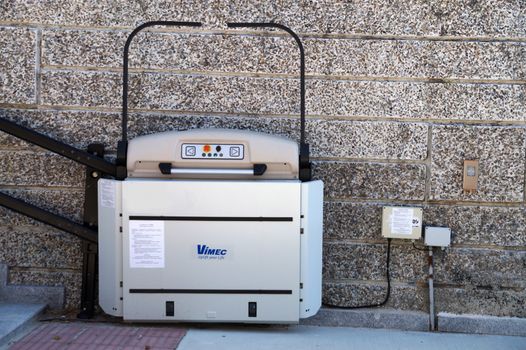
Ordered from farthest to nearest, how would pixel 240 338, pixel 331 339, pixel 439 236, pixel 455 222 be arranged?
pixel 455 222
pixel 439 236
pixel 331 339
pixel 240 338

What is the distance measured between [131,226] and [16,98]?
1500 millimetres

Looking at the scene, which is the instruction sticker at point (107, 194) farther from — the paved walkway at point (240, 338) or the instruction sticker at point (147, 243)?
the paved walkway at point (240, 338)

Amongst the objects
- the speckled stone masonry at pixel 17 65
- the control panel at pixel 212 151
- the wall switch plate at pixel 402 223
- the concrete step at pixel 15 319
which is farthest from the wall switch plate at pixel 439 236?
the speckled stone masonry at pixel 17 65

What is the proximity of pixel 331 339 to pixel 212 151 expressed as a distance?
1569 millimetres

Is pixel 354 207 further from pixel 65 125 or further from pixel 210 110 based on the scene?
pixel 65 125

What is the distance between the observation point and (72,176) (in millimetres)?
5012

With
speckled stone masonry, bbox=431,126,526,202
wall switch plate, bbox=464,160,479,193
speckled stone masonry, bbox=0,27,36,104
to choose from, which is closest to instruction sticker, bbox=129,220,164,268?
speckled stone masonry, bbox=0,27,36,104

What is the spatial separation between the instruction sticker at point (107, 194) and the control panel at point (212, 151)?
537 mm

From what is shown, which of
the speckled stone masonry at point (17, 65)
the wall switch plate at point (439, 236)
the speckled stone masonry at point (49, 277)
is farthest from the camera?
the speckled stone masonry at point (49, 277)

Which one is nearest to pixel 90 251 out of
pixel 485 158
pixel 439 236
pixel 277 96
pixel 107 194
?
pixel 107 194

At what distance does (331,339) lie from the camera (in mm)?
4586

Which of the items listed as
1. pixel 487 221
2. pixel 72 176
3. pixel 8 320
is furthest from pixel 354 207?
pixel 8 320

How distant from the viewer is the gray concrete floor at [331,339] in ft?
14.4

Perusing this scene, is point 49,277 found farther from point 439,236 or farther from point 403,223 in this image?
point 439,236
